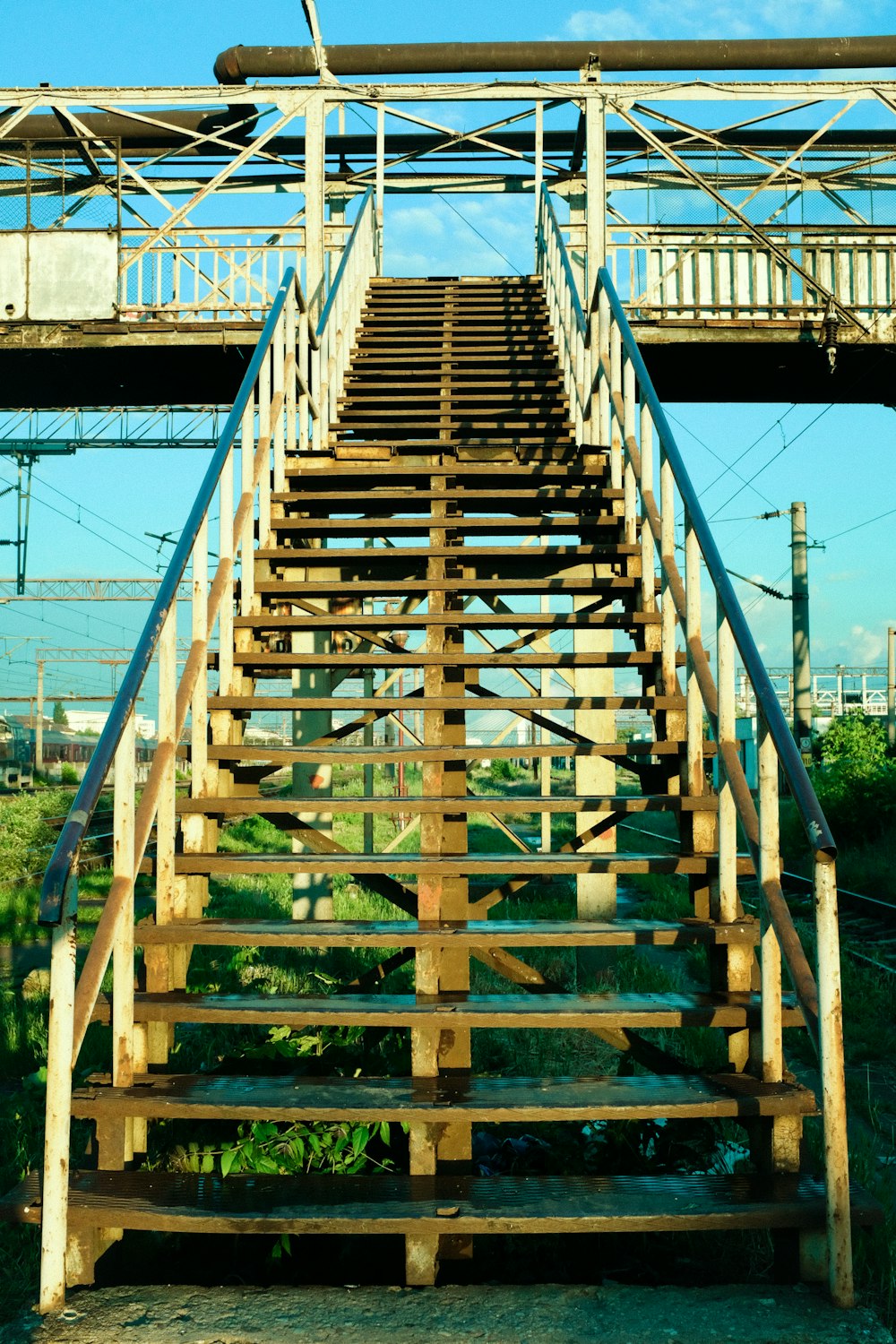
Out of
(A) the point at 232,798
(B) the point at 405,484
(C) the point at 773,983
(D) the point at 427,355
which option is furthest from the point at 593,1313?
(D) the point at 427,355

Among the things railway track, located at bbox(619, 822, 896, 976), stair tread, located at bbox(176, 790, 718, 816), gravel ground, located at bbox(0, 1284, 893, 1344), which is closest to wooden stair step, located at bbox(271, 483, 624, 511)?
stair tread, located at bbox(176, 790, 718, 816)

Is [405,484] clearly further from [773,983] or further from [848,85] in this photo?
[848,85]

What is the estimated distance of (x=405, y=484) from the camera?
7469mm

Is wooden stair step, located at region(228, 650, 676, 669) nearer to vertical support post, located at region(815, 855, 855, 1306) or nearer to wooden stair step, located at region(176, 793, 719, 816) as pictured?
wooden stair step, located at region(176, 793, 719, 816)

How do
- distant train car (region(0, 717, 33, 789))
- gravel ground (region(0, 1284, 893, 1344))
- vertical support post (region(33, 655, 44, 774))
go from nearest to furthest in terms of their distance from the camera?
gravel ground (region(0, 1284, 893, 1344)) < distant train car (region(0, 717, 33, 789)) < vertical support post (region(33, 655, 44, 774))

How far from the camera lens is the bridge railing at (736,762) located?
2.98 m

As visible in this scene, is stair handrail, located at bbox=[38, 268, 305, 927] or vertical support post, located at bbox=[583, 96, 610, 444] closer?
stair handrail, located at bbox=[38, 268, 305, 927]

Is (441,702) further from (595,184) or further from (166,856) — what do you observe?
(595,184)

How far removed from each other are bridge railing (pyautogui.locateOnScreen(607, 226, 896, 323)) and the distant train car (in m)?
21.6

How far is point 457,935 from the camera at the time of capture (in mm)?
3893

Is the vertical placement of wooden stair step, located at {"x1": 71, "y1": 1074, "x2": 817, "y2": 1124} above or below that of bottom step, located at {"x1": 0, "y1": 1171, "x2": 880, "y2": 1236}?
above

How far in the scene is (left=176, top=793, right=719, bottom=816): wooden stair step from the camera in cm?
439

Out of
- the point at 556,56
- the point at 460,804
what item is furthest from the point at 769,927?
the point at 556,56

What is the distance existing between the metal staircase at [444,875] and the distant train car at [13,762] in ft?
80.6
